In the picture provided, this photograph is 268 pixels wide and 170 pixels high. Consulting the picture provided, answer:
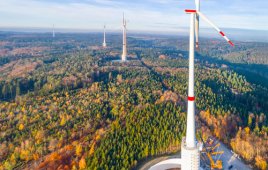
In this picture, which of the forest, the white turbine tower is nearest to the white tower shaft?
the white turbine tower

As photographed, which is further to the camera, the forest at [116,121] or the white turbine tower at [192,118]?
the forest at [116,121]

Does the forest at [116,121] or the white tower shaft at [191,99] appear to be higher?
the white tower shaft at [191,99]

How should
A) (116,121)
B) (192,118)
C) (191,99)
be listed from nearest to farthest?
(191,99)
(192,118)
(116,121)

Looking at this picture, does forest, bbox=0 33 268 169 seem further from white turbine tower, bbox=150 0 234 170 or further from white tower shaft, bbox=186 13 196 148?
white tower shaft, bbox=186 13 196 148

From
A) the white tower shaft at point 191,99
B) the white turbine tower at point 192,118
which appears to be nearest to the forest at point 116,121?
the white turbine tower at point 192,118

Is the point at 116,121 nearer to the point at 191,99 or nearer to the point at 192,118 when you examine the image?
the point at 192,118

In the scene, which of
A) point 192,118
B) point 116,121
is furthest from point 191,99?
point 116,121

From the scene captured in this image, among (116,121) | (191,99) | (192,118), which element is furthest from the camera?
(116,121)

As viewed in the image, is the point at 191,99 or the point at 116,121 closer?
the point at 191,99

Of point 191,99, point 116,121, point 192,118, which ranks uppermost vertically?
point 191,99

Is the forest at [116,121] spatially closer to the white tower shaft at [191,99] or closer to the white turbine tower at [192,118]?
the white turbine tower at [192,118]

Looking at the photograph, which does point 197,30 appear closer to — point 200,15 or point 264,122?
point 200,15

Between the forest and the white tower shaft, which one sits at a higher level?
the white tower shaft
